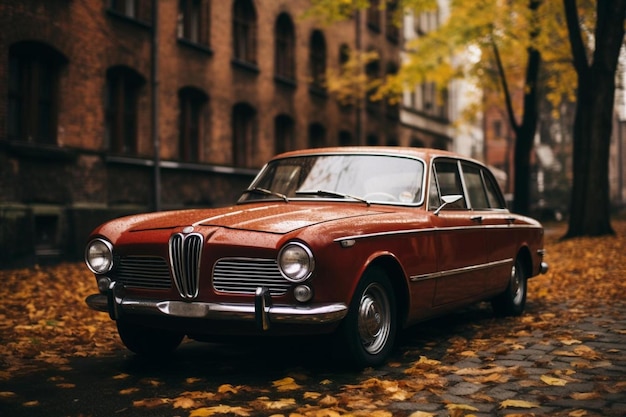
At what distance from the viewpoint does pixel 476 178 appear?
818cm

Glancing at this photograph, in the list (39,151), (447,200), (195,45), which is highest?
(195,45)

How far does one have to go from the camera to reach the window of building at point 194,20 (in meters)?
20.3

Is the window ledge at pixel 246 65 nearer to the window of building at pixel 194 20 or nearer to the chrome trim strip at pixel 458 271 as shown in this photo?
the window of building at pixel 194 20

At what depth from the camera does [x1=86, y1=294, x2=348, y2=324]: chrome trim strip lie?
202 inches

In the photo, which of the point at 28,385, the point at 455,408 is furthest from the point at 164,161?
the point at 455,408

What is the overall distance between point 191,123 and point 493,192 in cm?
1338

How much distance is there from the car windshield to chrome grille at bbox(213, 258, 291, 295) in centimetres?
146

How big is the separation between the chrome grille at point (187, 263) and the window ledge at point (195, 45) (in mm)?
14966

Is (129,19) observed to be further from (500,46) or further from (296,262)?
(296,262)

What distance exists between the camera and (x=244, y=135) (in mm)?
23203

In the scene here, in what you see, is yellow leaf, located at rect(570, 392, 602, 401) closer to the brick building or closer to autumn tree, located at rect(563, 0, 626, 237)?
the brick building

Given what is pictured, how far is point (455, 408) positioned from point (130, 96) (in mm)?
15164

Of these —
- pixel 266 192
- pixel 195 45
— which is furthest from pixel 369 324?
pixel 195 45

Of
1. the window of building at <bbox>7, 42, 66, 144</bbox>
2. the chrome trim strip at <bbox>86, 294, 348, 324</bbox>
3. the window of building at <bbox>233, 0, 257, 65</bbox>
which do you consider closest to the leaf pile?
the chrome trim strip at <bbox>86, 294, 348, 324</bbox>
